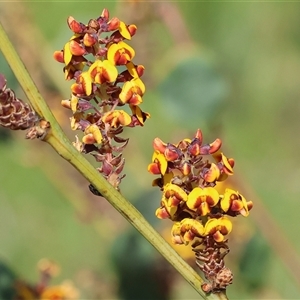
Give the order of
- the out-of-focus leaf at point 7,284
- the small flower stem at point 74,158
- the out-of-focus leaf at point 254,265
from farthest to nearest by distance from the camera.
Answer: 1. the out-of-focus leaf at point 254,265
2. the out-of-focus leaf at point 7,284
3. the small flower stem at point 74,158

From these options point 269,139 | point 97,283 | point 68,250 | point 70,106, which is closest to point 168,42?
point 269,139

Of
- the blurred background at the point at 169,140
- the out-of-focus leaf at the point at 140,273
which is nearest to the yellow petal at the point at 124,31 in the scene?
the blurred background at the point at 169,140

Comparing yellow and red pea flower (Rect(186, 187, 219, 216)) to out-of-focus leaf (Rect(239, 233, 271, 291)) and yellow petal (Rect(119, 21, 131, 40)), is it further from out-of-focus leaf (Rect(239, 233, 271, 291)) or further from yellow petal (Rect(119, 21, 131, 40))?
out-of-focus leaf (Rect(239, 233, 271, 291))

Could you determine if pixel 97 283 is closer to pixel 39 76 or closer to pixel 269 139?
pixel 39 76

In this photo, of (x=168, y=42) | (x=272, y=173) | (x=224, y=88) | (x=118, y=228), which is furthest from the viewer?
(x=168, y=42)

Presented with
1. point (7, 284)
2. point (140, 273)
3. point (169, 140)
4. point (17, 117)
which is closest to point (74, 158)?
point (17, 117)

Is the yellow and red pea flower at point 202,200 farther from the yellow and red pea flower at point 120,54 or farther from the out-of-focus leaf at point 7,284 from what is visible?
the out-of-focus leaf at point 7,284
